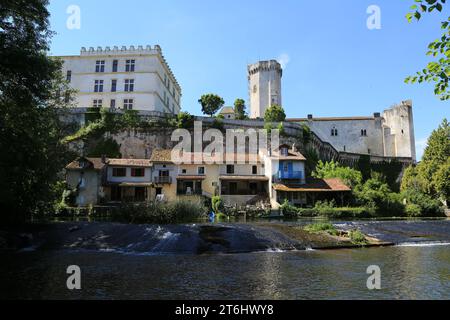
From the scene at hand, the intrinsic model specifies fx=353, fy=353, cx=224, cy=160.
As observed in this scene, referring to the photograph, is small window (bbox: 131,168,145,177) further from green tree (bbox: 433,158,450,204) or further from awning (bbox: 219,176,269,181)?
green tree (bbox: 433,158,450,204)

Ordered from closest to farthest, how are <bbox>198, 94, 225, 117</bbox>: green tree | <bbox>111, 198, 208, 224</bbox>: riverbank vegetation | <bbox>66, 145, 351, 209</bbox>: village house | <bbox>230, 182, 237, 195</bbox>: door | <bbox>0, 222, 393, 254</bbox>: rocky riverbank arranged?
<bbox>0, 222, 393, 254</bbox>: rocky riverbank, <bbox>111, 198, 208, 224</bbox>: riverbank vegetation, <bbox>66, 145, 351, 209</bbox>: village house, <bbox>230, 182, 237, 195</bbox>: door, <bbox>198, 94, 225, 117</bbox>: green tree

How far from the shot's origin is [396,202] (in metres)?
44.4

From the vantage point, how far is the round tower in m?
82.1

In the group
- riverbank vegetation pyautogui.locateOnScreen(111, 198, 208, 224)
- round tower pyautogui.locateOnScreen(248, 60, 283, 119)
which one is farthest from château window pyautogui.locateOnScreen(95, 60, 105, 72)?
riverbank vegetation pyautogui.locateOnScreen(111, 198, 208, 224)

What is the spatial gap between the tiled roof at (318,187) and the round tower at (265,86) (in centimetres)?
3775

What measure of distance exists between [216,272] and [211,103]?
59881mm

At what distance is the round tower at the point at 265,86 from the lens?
82125 mm

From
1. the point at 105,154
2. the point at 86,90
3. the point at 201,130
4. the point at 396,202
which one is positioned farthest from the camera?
the point at 86,90

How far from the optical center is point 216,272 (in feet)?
43.2

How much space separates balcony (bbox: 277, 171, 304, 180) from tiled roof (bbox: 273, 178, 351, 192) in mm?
1276
